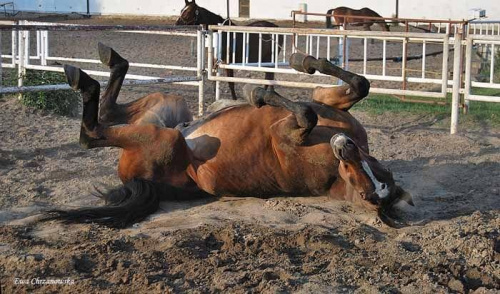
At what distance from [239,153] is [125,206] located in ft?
2.74

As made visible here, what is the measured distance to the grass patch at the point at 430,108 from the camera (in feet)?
30.8

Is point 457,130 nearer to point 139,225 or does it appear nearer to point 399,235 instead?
point 399,235

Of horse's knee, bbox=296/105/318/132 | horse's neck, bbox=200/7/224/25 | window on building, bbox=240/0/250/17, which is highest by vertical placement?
window on building, bbox=240/0/250/17

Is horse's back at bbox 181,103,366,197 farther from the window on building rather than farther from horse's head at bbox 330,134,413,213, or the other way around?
the window on building

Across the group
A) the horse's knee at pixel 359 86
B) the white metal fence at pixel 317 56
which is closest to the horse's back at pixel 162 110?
the horse's knee at pixel 359 86

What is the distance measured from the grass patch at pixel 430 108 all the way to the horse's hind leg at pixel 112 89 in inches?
188

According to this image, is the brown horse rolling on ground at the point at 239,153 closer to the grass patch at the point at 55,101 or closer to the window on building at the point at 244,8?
the grass patch at the point at 55,101

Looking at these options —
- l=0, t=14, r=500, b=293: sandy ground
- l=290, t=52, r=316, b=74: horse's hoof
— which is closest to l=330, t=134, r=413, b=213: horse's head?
l=0, t=14, r=500, b=293: sandy ground

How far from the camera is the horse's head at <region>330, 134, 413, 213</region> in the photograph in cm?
453

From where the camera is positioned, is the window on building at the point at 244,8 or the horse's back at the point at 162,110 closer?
the horse's back at the point at 162,110

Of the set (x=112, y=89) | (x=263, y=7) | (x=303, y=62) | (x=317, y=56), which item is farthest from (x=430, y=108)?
(x=263, y=7)

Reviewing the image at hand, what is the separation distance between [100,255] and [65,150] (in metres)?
3.50

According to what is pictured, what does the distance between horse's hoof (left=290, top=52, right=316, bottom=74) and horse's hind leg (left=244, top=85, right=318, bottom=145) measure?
23.8 inches

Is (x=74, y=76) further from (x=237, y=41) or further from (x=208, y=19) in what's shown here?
(x=208, y=19)
